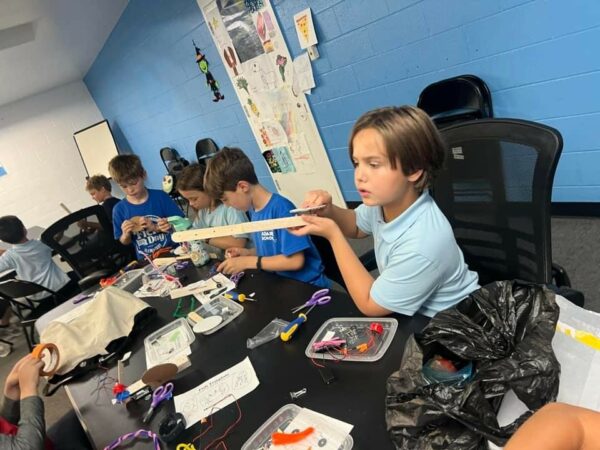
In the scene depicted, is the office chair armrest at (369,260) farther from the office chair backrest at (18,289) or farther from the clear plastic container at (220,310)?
the office chair backrest at (18,289)

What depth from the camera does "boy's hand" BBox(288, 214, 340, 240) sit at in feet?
3.82

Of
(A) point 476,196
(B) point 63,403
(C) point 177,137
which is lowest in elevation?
(B) point 63,403

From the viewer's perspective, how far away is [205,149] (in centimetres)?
467

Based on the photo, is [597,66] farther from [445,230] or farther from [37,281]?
[37,281]

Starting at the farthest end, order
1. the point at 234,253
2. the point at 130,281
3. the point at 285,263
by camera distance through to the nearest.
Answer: the point at 130,281 < the point at 234,253 < the point at 285,263

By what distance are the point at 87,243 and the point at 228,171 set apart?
1.58 m

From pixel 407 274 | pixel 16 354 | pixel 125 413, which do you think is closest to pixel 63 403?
pixel 16 354

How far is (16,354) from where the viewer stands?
3543 millimetres

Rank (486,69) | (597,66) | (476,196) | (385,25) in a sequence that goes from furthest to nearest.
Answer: (385,25), (486,69), (597,66), (476,196)

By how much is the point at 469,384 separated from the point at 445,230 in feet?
1.51

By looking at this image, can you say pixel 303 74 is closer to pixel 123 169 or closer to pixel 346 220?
pixel 123 169

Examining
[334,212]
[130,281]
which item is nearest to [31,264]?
[130,281]

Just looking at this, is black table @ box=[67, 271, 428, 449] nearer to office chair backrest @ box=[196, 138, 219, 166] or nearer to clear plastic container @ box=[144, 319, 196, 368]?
clear plastic container @ box=[144, 319, 196, 368]

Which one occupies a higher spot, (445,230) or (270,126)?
(270,126)
